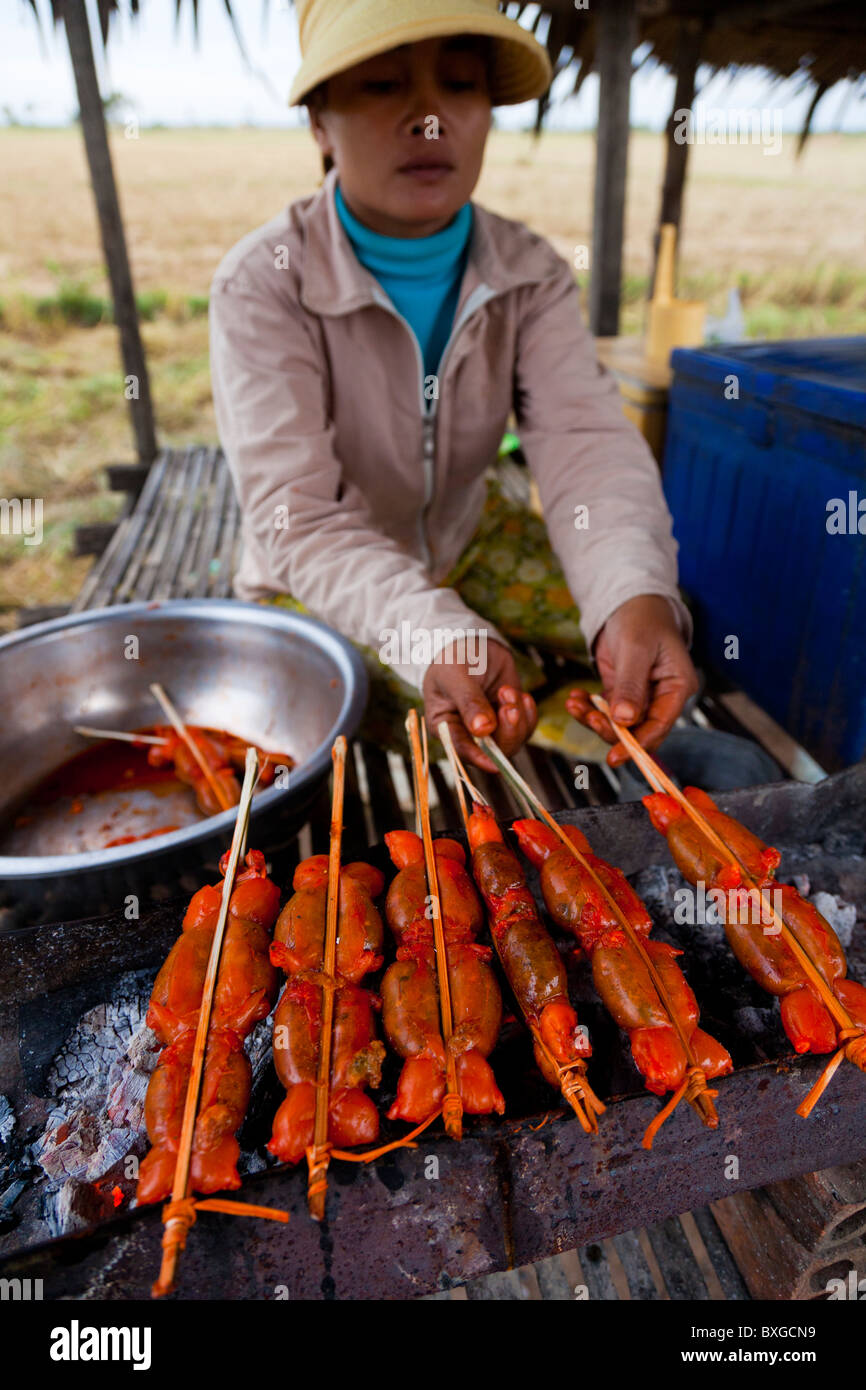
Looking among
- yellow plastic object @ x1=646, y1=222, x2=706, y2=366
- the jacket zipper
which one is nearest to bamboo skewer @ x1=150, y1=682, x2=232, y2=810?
the jacket zipper

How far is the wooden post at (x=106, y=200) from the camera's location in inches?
182

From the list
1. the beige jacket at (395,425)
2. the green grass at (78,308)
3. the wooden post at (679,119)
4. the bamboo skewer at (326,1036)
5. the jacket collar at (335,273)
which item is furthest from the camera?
the green grass at (78,308)

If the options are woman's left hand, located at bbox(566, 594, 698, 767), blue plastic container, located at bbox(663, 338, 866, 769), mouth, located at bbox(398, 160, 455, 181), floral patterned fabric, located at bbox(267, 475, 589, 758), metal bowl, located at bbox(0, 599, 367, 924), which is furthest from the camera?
floral patterned fabric, located at bbox(267, 475, 589, 758)

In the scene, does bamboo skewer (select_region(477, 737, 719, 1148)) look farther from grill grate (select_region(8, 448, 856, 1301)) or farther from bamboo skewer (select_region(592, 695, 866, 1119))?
grill grate (select_region(8, 448, 856, 1301))

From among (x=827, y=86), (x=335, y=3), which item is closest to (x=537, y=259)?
(x=335, y=3)

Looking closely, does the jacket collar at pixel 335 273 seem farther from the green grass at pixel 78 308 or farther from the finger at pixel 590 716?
the green grass at pixel 78 308

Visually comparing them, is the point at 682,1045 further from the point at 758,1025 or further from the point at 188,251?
the point at 188,251

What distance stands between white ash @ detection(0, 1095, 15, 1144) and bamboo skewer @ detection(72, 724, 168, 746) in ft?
4.27

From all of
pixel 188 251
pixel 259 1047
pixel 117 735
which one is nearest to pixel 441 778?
pixel 117 735

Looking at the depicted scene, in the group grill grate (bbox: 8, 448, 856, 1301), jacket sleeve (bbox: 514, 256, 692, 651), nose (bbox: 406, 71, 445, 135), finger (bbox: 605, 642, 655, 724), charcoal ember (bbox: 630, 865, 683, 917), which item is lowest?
grill grate (bbox: 8, 448, 856, 1301)

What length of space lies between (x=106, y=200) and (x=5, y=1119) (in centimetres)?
555

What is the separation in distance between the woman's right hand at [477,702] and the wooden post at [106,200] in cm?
445

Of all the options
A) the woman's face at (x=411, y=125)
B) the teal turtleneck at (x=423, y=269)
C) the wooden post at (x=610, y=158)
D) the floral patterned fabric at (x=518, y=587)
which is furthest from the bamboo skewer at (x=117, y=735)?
the wooden post at (x=610, y=158)

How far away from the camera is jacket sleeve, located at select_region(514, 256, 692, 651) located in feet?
8.11
